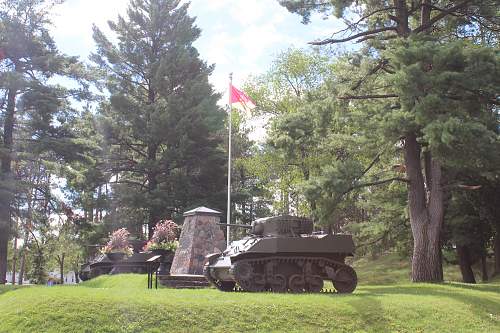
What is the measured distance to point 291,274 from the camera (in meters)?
13.9

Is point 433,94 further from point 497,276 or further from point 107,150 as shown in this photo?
point 107,150

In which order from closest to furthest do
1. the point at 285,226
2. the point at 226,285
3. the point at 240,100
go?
the point at 285,226 < the point at 226,285 < the point at 240,100

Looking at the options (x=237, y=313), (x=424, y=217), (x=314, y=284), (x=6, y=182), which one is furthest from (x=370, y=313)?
(x=6, y=182)

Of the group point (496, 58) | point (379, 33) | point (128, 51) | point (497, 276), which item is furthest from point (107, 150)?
point (496, 58)

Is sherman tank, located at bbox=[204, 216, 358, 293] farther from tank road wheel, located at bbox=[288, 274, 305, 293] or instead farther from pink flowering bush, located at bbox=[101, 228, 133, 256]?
pink flowering bush, located at bbox=[101, 228, 133, 256]

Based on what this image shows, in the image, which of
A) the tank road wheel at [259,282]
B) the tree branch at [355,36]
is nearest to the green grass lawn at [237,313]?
the tank road wheel at [259,282]

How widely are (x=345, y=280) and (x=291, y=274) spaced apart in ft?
4.49

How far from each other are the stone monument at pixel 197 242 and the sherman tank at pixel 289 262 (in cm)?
532

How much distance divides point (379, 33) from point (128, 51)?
2062cm

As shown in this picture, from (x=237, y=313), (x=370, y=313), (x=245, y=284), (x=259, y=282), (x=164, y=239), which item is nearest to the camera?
(x=237, y=313)

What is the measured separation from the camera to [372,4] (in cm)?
1972

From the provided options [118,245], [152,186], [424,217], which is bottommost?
[118,245]

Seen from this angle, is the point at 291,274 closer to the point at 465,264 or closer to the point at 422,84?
the point at 422,84

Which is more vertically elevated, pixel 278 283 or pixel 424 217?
pixel 424 217
